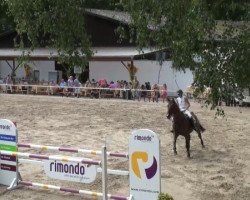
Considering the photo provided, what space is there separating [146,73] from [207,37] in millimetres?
27990

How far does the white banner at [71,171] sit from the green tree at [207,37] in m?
3.01

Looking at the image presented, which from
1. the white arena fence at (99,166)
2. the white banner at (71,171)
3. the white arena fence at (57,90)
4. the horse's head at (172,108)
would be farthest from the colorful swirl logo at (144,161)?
the white arena fence at (57,90)

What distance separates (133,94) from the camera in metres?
33.5

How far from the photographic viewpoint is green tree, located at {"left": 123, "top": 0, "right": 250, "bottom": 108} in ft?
26.6

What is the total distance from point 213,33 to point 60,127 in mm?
13814

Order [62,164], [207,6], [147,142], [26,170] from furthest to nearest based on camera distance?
[26,170]
[62,164]
[147,142]
[207,6]

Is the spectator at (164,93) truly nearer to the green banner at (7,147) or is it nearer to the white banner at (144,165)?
the green banner at (7,147)

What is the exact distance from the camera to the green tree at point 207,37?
812cm

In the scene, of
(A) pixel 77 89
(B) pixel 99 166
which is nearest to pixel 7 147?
(B) pixel 99 166

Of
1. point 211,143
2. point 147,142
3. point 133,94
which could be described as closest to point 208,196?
point 147,142

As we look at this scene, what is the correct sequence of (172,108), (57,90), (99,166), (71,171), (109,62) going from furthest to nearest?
(109,62) < (57,90) < (172,108) < (71,171) < (99,166)

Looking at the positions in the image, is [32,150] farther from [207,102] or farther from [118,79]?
[118,79]

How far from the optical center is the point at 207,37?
27.8 feet

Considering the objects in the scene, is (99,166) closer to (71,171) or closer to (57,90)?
(71,171)
